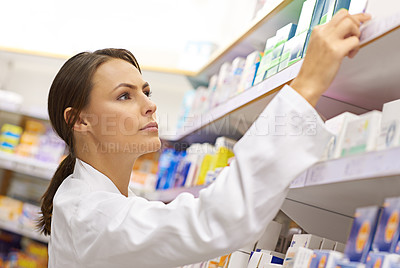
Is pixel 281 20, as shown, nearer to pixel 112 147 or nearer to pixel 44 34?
pixel 112 147

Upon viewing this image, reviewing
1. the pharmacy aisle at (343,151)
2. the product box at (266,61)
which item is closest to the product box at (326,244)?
the pharmacy aisle at (343,151)

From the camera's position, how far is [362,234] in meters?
1.14

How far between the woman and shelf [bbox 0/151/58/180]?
8.90ft

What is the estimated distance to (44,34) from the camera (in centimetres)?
526

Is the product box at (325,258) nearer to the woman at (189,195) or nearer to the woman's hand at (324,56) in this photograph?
the woman at (189,195)

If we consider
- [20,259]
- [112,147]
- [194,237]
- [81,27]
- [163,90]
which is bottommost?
[20,259]

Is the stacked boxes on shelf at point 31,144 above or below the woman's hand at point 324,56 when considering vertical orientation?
below

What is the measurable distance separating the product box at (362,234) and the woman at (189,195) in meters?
0.17

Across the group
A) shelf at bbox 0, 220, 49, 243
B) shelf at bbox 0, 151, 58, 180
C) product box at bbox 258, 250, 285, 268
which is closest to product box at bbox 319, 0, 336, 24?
product box at bbox 258, 250, 285, 268

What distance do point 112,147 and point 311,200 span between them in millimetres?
636

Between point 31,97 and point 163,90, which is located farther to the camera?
point 31,97

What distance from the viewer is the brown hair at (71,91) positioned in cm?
178

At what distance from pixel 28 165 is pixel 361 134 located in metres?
3.66

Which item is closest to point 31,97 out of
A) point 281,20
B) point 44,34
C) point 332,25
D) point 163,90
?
point 44,34
